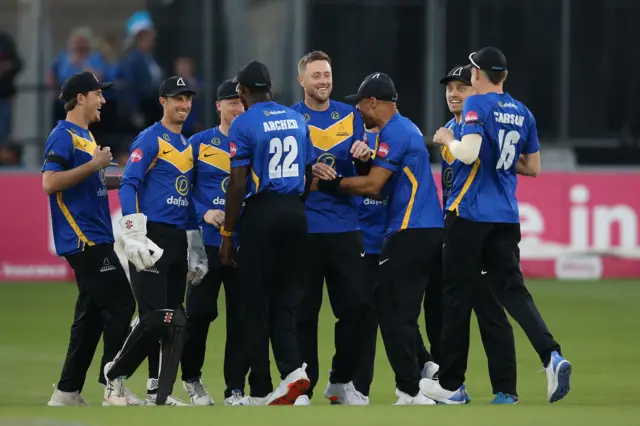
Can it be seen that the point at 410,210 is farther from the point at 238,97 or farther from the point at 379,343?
the point at 379,343

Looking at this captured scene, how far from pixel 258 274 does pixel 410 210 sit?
1.18 metres

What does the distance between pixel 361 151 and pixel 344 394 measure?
1.76 metres

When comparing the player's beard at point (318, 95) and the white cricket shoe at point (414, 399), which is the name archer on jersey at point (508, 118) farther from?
the white cricket shoe at point (414, 399)

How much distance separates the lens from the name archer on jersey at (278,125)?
961 centimetres

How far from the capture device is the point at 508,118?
9.80 m

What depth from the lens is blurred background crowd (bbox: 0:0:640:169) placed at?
20484 millimetres

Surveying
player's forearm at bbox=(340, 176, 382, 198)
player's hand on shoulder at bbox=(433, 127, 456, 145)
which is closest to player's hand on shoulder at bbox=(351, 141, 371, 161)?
player's forearm at bbox=(340, 176, 382, 198)

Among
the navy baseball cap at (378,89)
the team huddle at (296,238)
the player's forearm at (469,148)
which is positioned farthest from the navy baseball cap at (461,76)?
the player's forearm at (469,148)

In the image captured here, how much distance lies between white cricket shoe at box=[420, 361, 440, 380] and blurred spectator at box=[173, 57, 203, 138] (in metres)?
9.85

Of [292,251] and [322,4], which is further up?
[322,4]

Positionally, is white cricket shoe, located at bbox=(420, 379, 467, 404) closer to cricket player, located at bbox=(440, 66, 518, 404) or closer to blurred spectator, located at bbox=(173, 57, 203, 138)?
cricket player, located at bbox=(440, 66, 518, 404)

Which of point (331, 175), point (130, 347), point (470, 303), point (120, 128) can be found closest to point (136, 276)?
point (130, 347)

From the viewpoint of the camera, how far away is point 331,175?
400 inches

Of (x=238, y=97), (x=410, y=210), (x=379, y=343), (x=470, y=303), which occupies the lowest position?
(x=379, y=343)
